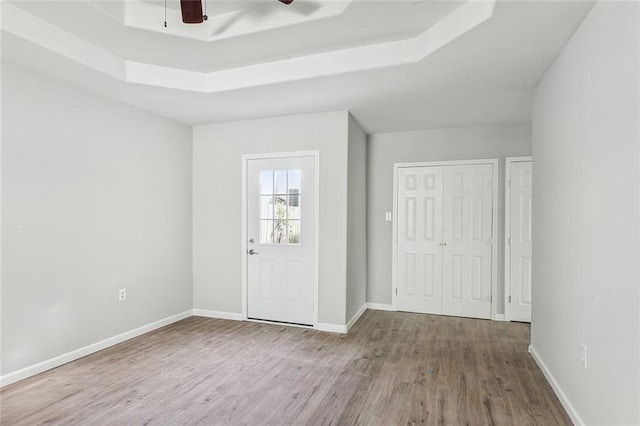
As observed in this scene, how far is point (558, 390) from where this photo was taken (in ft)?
8.04

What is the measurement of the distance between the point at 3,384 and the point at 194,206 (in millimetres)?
2487

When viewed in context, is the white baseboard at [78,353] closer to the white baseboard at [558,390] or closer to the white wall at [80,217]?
the white wall at [80,217]

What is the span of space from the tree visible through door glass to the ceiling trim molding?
122 centimetres

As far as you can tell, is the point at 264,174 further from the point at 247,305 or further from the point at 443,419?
the point at 443,419

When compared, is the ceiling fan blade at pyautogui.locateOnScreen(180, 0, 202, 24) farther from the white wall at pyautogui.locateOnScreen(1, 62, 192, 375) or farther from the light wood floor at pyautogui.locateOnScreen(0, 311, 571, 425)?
the light wood floor at pyautogui.locateOnScreen(0, 311, 571, 425)

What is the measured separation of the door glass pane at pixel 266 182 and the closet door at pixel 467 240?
7.44 feet

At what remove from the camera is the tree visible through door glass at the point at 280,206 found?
162 inches

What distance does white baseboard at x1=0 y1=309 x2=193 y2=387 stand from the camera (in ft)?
8.80

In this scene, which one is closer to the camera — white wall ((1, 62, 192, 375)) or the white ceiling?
the white ceiling

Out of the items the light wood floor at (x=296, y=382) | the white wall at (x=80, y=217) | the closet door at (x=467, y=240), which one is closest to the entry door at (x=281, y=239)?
the light wood floor at (x=296, y=382)

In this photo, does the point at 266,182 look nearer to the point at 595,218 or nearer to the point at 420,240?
the point at 420,240

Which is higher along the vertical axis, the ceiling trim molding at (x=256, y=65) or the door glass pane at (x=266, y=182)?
the ceiling trim molding at (x=256, y=65)

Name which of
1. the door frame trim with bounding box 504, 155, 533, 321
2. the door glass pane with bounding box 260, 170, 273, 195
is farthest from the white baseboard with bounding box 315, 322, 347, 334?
the door frame trim with bounding box 504, 155, 533, 321

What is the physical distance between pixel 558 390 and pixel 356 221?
100 inches
